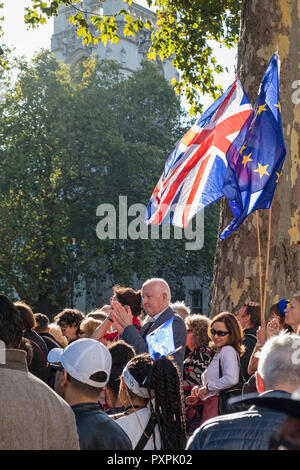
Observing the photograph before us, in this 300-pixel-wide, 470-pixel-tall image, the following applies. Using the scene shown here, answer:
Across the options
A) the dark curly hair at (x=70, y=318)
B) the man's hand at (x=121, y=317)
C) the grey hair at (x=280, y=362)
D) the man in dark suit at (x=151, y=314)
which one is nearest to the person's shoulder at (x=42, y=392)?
the grey hair at (x=280, y=362)

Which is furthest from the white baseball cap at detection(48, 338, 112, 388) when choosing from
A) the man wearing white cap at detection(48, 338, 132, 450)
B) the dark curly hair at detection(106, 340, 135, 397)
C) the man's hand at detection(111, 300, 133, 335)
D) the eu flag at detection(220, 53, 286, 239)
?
the eu flag at detection(220, 53, 286, 239)

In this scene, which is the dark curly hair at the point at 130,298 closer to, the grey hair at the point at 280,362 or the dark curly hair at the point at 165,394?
the dark curly hair at the point at 165,394

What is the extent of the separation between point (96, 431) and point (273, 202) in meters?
5.73

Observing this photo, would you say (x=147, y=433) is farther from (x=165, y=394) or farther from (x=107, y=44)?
(x=107, y=44)

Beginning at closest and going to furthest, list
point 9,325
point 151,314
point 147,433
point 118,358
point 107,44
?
point 9,325, point 147,433, point 118,358, point 151,314, point 107,44

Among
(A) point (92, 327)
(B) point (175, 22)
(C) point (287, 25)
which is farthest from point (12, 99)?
(A) point (92, 327)

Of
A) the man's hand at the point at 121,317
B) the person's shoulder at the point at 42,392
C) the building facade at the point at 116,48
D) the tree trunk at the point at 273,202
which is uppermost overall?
the building facade at the point at 116,48

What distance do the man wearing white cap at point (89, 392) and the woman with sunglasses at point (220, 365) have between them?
6.98ft

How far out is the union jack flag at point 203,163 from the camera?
701cm

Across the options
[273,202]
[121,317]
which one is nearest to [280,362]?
[121,317]

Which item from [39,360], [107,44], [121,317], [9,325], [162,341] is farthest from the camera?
[107,44]

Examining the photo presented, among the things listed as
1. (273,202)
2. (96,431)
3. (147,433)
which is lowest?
(147,433)

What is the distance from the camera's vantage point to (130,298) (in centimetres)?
605

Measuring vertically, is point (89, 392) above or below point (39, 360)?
above
